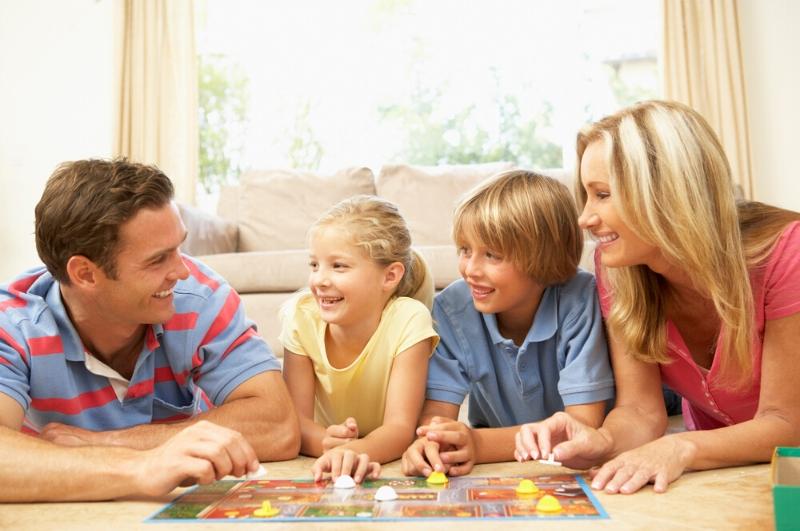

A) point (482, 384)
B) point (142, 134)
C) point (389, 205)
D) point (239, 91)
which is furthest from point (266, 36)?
point (482, 384)

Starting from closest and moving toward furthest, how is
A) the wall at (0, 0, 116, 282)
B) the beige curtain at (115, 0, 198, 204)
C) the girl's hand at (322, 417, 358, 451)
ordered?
the girl's hand at (322, 417, 358, 451)
the beige curtain at (115, 0, 198, 204)
the wall at (0, 0, 116, 282)

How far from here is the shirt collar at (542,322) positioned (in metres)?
1.75

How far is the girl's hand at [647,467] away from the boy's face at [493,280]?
50cm

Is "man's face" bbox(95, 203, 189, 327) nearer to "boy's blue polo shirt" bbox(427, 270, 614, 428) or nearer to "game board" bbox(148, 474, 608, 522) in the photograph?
"game board" bbox(148, 474, 608, 522)

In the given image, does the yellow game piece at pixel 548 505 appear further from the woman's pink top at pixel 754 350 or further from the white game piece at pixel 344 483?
the woman's pink top at pixel 754 350

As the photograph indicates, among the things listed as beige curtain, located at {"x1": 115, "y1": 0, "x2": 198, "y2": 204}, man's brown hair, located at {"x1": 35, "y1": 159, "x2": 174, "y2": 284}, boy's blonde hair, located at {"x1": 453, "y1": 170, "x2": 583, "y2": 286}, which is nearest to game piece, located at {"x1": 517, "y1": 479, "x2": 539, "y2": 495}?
boy's blonde hair, located at {"x1": 453, "y1": 170, "x2": 583, "y2": 286}

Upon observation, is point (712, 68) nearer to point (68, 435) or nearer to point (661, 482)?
point (661, 482)

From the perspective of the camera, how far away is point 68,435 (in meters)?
1.46

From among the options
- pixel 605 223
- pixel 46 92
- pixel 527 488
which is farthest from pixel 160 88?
pixel 527 488

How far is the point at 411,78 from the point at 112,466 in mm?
4232

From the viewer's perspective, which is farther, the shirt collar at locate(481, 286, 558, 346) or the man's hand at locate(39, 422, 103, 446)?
the shirt collar at locate(481, 286, 558, 346)

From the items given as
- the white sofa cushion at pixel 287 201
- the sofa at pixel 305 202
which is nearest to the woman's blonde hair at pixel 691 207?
the sofa at pixel 305 202

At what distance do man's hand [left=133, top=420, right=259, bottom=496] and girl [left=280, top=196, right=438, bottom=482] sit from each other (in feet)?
1.61

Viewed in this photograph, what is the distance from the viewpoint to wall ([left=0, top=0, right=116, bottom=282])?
17.0ft
